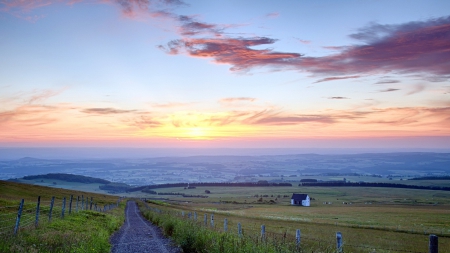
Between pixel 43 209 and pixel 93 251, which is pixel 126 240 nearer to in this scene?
pixel 93 251

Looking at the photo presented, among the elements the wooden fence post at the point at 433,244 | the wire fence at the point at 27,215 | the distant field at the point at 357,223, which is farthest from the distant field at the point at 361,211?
the wooden fence post at the point at 433,244

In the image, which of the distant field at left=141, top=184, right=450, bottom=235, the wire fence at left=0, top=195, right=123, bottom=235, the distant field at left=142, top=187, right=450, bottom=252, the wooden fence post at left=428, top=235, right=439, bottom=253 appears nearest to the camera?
the wooden fence post at left=428, top=235, right=439, bottom=253

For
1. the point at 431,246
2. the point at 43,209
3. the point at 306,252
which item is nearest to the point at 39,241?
the point at 306,252

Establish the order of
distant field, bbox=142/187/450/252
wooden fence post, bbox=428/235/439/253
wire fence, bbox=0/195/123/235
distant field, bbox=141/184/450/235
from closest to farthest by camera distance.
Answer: wooden fence post, bbox=428/235/439/253
wire fence, bbox=0/195/123/235
distant field, bbox=142/187/450/252
distant field, bbox=141/184/450/235

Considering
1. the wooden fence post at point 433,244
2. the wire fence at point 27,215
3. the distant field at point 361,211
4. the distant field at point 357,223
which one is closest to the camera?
the wooden fence post at point 433,244

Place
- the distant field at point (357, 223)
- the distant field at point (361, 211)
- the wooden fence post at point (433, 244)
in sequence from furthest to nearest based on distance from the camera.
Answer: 1. the distant field at point (361, 211)
2. the distant field at point (357, 223)
3. the wooden fence post at point (433, 244)

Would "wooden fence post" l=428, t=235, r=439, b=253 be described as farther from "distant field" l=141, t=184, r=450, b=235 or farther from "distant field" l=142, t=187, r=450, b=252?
"distant field" l=141, t=184, r=450, b=235

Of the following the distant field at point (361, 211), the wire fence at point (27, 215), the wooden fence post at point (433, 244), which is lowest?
the distant field at point (361, 211)

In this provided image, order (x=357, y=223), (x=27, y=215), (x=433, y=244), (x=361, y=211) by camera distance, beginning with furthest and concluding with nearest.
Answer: (x=361, y=211) → (x=357, y=223) → (x=27, y=215) → (x=433, y=244)

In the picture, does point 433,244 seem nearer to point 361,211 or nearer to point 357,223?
point 357,223

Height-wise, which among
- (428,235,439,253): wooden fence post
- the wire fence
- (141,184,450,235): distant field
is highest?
(428,235,439,253): wooden fence post

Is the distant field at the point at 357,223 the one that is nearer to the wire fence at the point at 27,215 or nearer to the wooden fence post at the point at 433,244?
the wooden fence post at the point at 433,244

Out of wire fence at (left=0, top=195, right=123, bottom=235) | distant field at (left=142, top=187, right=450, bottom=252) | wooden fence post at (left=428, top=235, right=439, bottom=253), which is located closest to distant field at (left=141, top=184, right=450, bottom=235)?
distant field at (left=142, top=187, right=450, bottom=252)

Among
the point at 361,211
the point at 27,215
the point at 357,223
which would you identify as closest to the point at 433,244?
A: the point at 27,215
